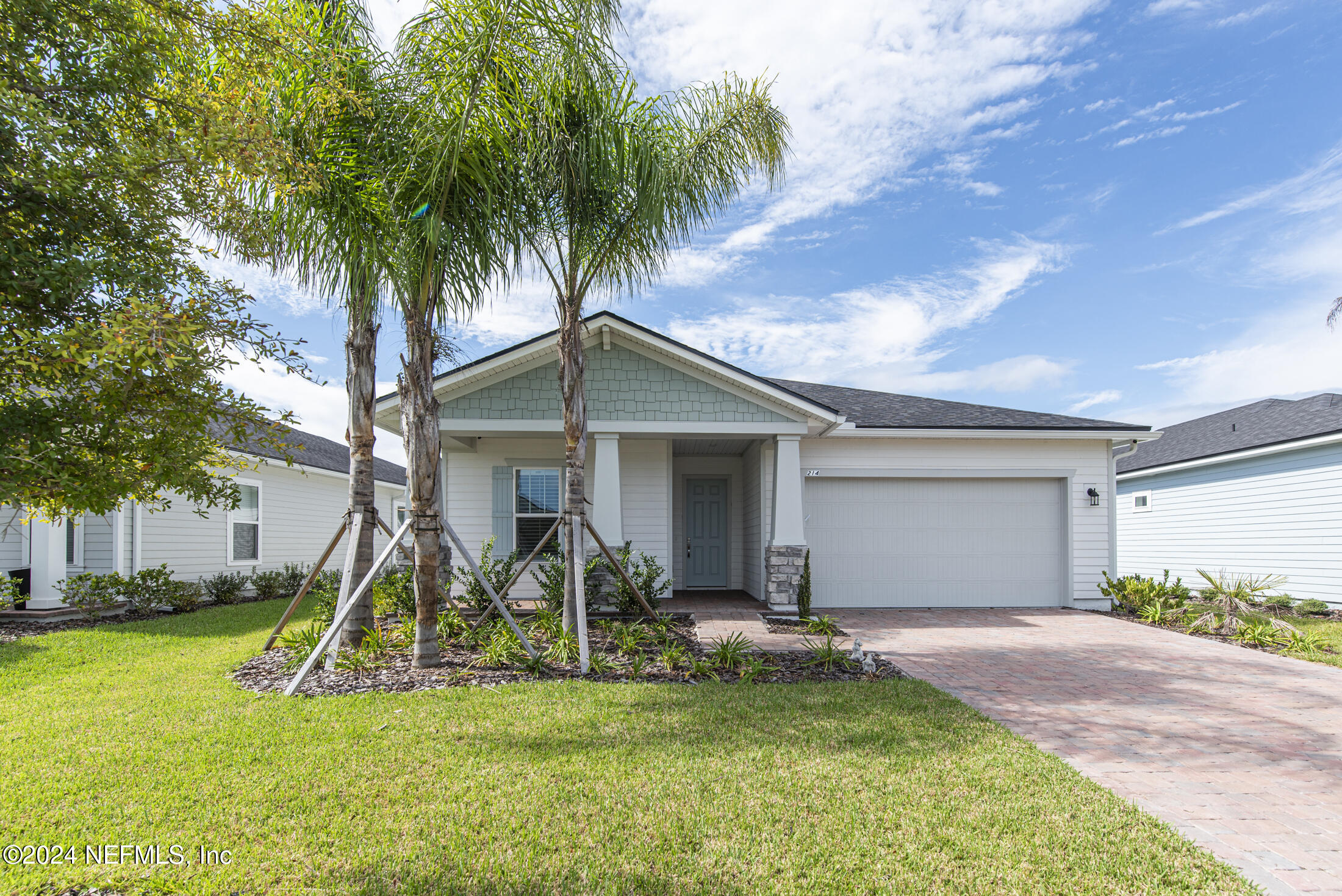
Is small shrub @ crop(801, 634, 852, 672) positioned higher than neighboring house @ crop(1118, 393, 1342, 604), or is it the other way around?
neighboring house @ crop(1118, 393, 1342, 604)

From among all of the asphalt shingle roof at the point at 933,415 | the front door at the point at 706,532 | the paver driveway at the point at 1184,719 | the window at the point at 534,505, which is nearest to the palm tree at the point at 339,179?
the window at the point at 534,505

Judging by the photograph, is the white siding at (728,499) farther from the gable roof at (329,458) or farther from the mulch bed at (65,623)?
the mulch bed at (65,623)

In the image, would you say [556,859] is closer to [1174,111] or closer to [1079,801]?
[1079,801]

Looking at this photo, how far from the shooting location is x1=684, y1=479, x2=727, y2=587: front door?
14.0 meters

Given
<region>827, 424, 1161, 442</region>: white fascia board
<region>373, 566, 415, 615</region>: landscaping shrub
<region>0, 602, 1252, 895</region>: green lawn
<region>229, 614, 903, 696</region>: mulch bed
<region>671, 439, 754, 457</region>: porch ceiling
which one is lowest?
<region>229, 614, 903, 696</region>: mulch bed

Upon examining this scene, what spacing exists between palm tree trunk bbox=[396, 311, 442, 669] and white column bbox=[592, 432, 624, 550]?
3628 mm

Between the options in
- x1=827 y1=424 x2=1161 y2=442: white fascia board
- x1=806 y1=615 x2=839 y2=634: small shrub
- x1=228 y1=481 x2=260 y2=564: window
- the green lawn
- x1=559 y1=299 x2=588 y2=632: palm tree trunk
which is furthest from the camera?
x1=228 y1=481 x2=260 y2=564: window

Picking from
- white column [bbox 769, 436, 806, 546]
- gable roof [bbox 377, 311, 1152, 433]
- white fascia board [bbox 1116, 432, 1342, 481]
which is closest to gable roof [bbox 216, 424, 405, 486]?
gable roof [bbox 377, 311, 1152, 433]

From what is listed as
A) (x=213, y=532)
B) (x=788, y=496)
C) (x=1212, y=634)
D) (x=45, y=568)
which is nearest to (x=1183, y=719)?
(x=1212, y=634)

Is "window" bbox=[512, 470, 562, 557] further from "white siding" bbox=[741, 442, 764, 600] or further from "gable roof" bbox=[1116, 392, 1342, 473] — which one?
"gable roof" bbox=[1116, 392, 1342, 473]

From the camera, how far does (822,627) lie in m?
8.99

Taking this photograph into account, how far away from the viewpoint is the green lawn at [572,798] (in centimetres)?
298

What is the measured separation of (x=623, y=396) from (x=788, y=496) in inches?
123

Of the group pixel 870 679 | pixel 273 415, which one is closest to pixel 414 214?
pixel 273 415
